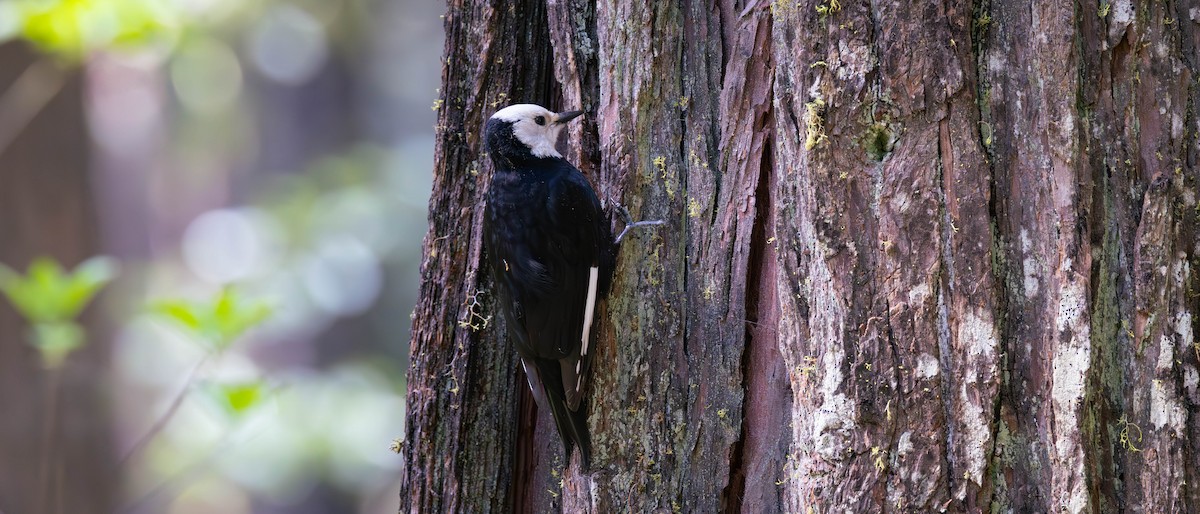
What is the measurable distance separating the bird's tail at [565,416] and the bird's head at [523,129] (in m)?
0.58

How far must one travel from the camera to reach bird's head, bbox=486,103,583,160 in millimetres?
2070

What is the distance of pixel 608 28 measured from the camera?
188 centimetres

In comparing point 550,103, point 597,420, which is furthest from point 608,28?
point 597,420

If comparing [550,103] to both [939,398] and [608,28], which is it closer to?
[608,28]

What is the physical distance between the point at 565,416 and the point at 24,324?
3.82 m

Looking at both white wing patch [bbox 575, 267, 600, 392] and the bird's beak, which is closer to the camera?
white wing patch [bbox 575, 267, 600, 392]

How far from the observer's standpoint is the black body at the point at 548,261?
1.91m

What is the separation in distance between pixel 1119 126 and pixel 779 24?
1.97 ft

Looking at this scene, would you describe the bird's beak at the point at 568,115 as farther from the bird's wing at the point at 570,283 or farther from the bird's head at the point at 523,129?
the bird's wing at the point at 570,283

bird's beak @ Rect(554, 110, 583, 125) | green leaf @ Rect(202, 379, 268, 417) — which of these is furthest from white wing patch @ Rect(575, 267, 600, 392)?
green leaf @ Rect(202, 379, 268, 417)

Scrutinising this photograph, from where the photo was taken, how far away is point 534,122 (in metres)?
2.14

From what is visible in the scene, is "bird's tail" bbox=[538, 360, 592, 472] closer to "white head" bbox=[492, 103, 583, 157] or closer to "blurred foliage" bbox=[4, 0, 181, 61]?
"white head" bbox=[492, 103, 583, 157]

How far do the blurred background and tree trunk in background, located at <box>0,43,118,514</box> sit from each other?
0.01m

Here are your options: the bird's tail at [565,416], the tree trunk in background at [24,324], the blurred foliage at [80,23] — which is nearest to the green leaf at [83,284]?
the blurred foliage at [80,23]
